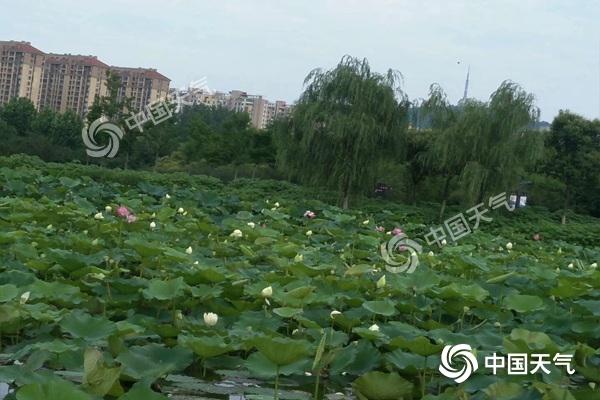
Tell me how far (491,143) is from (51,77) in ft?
77.5

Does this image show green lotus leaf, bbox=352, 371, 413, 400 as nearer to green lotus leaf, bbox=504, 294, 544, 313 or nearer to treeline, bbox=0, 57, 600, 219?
green lotus leaf, bbox=504, 294, 544, 313

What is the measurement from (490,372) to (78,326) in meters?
0.87

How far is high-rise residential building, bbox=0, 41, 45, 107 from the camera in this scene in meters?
30.9

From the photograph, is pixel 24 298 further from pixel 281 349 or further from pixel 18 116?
pixel 18 116

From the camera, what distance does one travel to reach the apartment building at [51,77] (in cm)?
3002

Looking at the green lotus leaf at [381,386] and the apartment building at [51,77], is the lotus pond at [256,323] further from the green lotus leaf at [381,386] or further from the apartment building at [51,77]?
the apartment building at [51,77]

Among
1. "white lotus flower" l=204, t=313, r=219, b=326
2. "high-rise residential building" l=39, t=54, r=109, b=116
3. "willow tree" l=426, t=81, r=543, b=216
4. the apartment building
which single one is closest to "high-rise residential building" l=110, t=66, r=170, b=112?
the apartment building

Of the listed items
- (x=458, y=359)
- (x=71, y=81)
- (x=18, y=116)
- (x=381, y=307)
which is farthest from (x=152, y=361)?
(x=71, y=81)

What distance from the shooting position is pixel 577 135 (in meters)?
16.3

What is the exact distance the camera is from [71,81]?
3142cm

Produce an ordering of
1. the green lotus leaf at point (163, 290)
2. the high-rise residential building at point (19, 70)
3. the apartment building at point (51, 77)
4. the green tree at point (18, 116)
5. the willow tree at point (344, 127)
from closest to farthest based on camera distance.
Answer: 1. the green lotus leaf at point (163, 290)
2. the willow tree at point (344, 127)
3. the green tree at point (18, 116)
4. the apartment building at point (51, 77)
5. the high-rise residential building at point (19, 70)

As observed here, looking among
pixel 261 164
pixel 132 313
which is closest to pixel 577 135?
pixel 261 164

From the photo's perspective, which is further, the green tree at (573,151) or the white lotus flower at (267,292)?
the green tree at (573,151)

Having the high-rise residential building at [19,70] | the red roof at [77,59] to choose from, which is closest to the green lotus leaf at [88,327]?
the red roof at [77,59]
